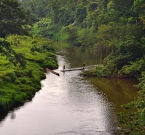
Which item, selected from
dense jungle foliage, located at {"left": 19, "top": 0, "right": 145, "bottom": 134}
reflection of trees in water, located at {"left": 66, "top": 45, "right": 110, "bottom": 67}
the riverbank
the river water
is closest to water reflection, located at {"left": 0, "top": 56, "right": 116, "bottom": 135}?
the river water

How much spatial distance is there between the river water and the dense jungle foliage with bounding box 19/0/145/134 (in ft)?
12.7

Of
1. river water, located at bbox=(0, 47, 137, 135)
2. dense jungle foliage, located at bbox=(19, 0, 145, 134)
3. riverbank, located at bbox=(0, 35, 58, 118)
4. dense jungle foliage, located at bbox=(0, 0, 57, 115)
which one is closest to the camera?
river water, located at bbox=(0, 47, 137, 135)

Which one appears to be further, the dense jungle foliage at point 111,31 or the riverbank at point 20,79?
the dense jungle foliage at point 111,31

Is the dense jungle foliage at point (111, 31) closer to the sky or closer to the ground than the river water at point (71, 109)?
closer to the sky

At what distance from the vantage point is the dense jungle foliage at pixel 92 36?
35525mm

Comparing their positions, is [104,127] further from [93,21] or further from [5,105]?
[93,21]

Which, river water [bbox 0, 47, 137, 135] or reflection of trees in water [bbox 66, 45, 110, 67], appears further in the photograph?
reflection of trees in water [bbox 66, 45, 110, 67]

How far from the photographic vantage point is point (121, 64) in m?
63.0

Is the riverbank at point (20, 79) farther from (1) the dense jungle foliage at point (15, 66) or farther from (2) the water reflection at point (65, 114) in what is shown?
(2) the water reflection at point (65, 114)

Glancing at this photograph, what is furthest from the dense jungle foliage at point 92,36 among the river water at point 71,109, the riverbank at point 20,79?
the river water at point 71,109

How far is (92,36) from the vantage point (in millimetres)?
97312

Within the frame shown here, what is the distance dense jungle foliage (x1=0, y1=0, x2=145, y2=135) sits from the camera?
3553cm

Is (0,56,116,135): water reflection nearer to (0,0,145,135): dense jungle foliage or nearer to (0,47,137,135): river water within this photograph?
(0,47,137,135): river water

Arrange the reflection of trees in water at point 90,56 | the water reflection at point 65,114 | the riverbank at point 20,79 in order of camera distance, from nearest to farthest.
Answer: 1. the water reflection at point 65,114
2. the riverbank at point 20,79
3. the reflection of trees in water at point 90,56
